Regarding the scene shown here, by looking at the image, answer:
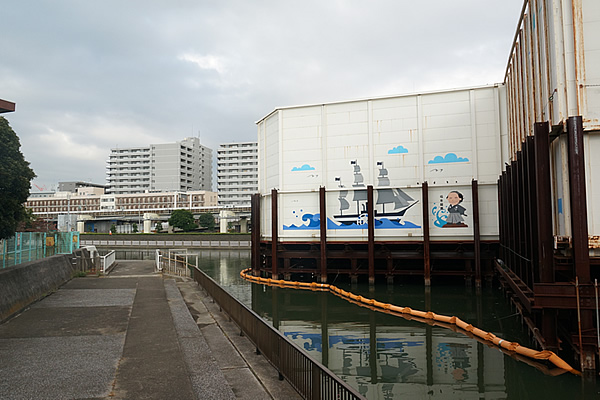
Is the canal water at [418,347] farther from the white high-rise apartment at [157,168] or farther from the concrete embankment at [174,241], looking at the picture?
the white high-rise apartment at [157,168]

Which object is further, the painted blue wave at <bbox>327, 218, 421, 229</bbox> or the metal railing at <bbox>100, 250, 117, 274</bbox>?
the metal railing at <bbox>100, 250, 117, 274</bbox>

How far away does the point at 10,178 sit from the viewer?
46.2 feet

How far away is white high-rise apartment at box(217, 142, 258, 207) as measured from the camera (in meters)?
134

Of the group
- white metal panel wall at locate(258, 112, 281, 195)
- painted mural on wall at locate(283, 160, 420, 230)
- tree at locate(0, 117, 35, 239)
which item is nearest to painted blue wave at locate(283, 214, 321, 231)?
painted mural on wall at locate(283, 160, 420, 230)

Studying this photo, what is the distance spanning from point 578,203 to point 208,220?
87.9 metres

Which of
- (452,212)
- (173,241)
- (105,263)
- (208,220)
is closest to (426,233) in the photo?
(452,212)

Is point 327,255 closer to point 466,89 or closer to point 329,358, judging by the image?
point 466,89

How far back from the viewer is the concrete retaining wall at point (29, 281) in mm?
14242

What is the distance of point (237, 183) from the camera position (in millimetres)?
136000

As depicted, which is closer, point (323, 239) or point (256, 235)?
point (323, 239)

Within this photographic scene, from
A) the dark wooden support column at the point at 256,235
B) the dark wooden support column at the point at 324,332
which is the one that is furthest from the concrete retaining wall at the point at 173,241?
the dark wooden support column at the point at 324,332

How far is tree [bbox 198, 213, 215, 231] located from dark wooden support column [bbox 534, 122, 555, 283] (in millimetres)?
86933

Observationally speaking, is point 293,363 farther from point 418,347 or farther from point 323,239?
point 323,239

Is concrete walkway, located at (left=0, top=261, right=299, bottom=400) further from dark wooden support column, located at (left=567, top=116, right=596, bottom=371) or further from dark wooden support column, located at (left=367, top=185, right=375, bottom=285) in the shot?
dark wooden support column, located at (left=367, top=185, right=375, bottom=285)
